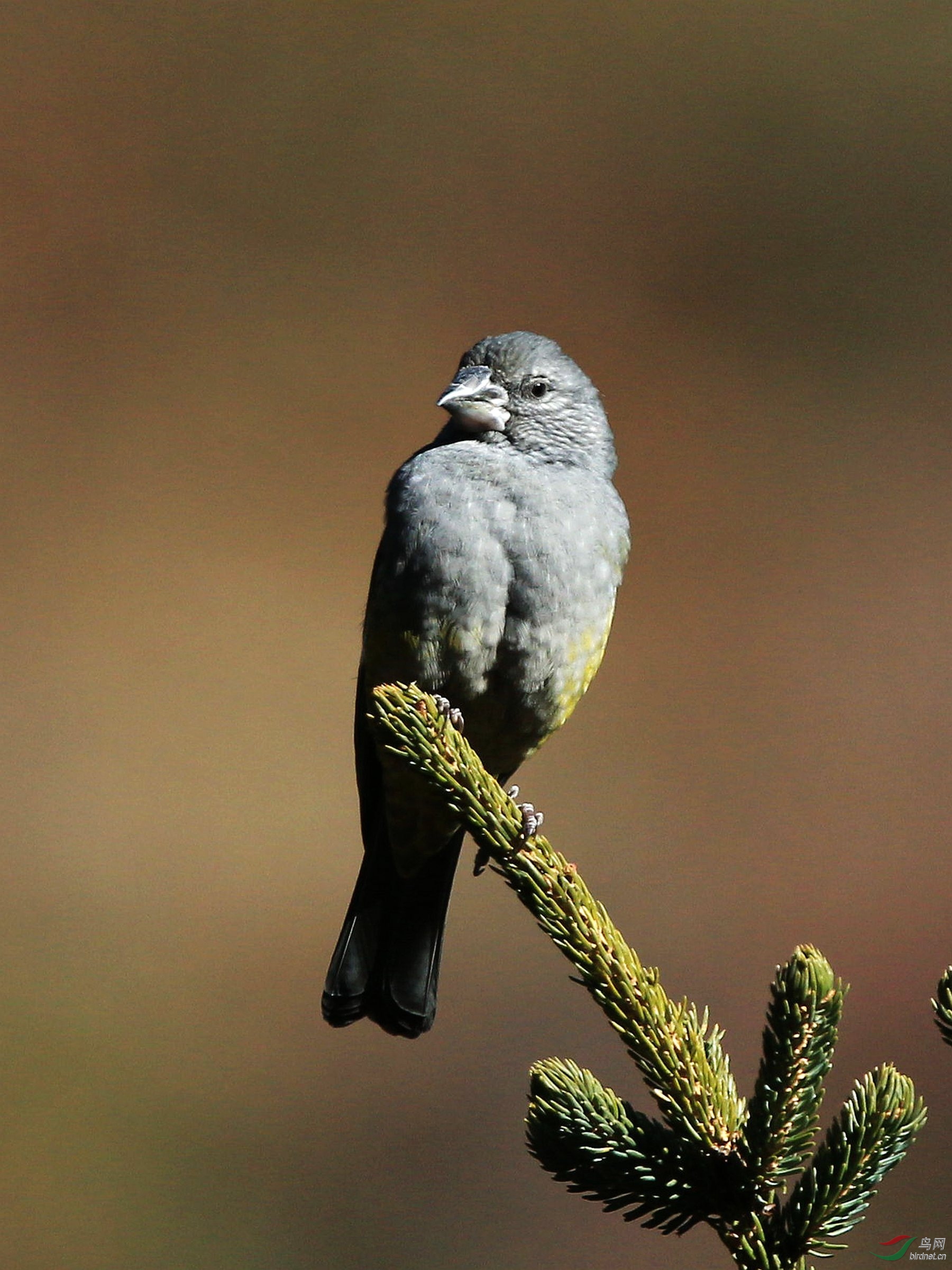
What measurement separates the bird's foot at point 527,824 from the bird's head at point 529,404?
48.9 inches

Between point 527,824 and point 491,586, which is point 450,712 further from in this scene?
point 527,824

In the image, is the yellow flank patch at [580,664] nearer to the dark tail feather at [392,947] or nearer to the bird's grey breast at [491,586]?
the bird's grey breast at [491,586]

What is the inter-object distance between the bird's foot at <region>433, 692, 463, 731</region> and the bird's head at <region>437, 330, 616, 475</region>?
0.80 m

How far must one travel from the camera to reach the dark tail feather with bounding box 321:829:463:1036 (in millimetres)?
3121

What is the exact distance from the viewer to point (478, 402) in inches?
126

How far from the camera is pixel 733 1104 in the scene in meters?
1.54

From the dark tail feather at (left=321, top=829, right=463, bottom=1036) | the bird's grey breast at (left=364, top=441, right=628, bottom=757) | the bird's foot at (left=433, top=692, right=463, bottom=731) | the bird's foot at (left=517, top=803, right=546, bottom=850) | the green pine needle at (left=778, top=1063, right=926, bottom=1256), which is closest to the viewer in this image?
the green pine needle at (left=778, top=1063, right=926, bottom=1256)

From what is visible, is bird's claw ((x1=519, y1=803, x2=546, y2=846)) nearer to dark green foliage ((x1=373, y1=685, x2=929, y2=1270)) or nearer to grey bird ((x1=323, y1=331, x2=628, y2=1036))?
dark green foliage ((x1=373, y1=685, x2=929, y2=1270))

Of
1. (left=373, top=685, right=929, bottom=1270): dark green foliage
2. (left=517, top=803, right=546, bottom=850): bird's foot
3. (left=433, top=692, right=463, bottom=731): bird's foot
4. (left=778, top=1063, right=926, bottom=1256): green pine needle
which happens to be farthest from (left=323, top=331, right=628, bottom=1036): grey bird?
(left=778, top=1063, right=926, bottom=1256): green pine needle

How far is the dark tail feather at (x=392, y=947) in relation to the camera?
10.2 feet

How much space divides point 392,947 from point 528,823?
125 cm

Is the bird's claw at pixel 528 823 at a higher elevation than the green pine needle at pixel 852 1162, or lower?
higher

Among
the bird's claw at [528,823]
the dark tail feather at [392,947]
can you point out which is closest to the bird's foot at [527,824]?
the bird's claw at [528,823]

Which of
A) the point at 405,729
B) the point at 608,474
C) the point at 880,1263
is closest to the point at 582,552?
the point at 608,474
